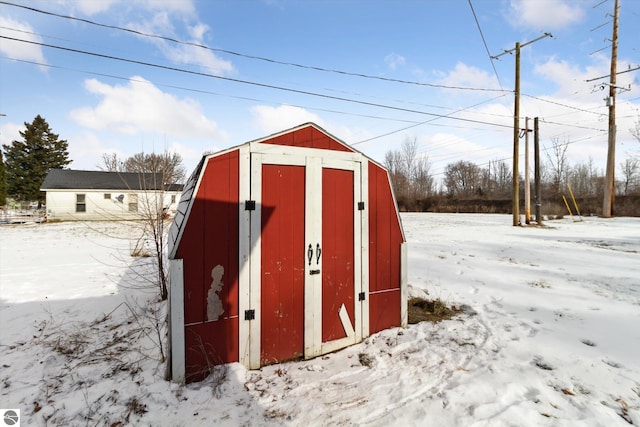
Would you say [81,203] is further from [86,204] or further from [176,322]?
[176,322]

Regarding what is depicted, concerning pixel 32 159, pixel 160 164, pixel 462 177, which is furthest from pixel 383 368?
pixel 462 177

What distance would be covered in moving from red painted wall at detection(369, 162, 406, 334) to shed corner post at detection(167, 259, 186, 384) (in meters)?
2.46

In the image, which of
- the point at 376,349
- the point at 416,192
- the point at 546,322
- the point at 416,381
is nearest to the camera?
the point at 416,381

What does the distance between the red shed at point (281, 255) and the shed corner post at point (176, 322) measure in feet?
0.03

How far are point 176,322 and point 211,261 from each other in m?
0.69

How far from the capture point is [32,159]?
34.1m

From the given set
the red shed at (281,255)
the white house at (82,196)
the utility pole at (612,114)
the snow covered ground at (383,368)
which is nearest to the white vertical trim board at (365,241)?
the red shed at (281,255)

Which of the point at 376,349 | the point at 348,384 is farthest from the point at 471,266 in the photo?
the point at 348,384

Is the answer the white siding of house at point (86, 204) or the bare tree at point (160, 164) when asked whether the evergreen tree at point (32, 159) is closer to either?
the white siding of house at point (86, 204)

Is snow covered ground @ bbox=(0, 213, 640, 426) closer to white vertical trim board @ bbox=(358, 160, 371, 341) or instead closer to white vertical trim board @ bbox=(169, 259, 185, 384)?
white vertical trim board @ bbox=(169, 259, 185, 384)

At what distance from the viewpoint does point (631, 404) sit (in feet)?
8.54

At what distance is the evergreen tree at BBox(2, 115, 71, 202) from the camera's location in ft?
109

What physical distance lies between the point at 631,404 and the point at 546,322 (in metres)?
1.97

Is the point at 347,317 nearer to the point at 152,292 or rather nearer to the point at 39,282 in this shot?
the point at 152,292
